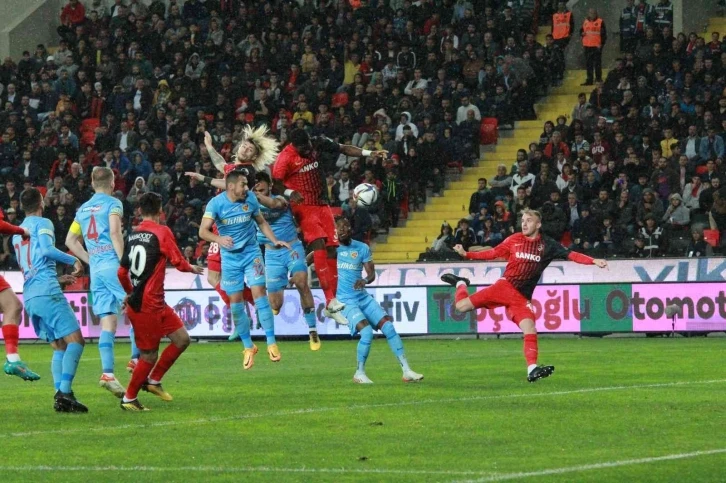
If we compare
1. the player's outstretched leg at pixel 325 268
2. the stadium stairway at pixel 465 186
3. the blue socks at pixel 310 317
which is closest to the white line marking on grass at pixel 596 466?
the player's outstretched leg at pixel 325 268

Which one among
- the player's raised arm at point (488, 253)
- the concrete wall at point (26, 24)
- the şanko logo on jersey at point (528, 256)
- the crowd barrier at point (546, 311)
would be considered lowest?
A: the crowd barrier at point (546, 311)

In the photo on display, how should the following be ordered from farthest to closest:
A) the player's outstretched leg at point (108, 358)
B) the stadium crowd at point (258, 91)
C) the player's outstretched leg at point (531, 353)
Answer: the stadium crowd at point (258, 91), the player's outstretched leg at point (531, 353), the player's outstretched leg at point (108, 358)

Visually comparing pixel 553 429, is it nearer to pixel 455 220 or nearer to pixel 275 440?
pixel 275 440

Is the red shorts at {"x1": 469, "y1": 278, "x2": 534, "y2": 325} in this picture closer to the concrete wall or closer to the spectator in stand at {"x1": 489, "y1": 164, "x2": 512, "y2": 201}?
the spectator in stand at {"x1": 489, "y1": 164, "x2": 512, "y2": 201}

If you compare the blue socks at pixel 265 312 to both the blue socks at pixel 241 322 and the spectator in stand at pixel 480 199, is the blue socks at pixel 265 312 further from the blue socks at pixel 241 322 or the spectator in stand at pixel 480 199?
the spectator in stand at pixel 480 199

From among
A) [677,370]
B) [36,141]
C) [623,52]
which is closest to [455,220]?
[623,52]

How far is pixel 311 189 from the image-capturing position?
18.0 metres

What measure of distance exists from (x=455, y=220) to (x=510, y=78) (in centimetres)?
344

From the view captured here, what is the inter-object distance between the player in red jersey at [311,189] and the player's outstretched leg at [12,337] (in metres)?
4.33

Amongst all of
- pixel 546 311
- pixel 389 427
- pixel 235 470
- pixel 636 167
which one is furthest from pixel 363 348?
pixel 636 167

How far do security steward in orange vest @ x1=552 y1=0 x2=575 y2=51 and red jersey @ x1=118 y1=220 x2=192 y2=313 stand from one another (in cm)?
2035

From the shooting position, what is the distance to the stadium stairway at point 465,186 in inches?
1203

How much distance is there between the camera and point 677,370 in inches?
661

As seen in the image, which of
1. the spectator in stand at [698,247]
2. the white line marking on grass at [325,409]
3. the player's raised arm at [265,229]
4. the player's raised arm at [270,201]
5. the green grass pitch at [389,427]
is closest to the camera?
the green grass pitch at [389,427]
